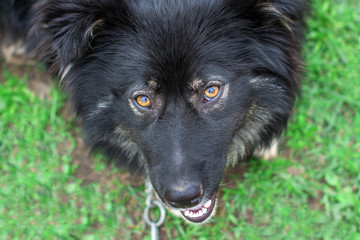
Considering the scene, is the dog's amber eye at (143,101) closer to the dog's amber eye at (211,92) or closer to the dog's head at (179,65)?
the dog's head at (179,65)

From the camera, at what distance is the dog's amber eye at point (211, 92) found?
240 centimetres

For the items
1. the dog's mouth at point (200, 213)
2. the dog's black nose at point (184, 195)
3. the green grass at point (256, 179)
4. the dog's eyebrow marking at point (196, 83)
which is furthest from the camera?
the green grass at point (256, 179)

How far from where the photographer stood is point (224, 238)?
125 inches

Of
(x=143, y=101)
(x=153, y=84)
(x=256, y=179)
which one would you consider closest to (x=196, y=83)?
(x=153, y=84)

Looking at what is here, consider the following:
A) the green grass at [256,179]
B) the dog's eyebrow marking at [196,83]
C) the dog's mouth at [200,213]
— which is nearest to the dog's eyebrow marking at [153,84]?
the dog's eyebrow marking at [196,83]

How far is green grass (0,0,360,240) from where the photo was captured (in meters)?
3.21

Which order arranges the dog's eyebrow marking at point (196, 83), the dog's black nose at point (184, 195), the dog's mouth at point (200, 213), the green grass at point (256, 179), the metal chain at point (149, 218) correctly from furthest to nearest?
the green grass at point (256, 179)
the metal chain at point (149, 218)
the dog's mouth at point (200, 213)
the dog's eyebrow marking at point (196, 83)
the dog's black nose at point (184, 195)

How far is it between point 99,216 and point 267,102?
6.15 feet

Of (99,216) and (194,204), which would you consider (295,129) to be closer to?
(194,204)

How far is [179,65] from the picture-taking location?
233cm

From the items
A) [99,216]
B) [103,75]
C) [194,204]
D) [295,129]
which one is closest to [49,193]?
Answer: [99,216]

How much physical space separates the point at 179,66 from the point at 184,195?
2.74ft

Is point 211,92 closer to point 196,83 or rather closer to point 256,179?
Result: point 196,83

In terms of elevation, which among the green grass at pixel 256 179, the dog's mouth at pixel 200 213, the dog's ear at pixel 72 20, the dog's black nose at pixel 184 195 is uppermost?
the dog's ear at pixel 72 20
